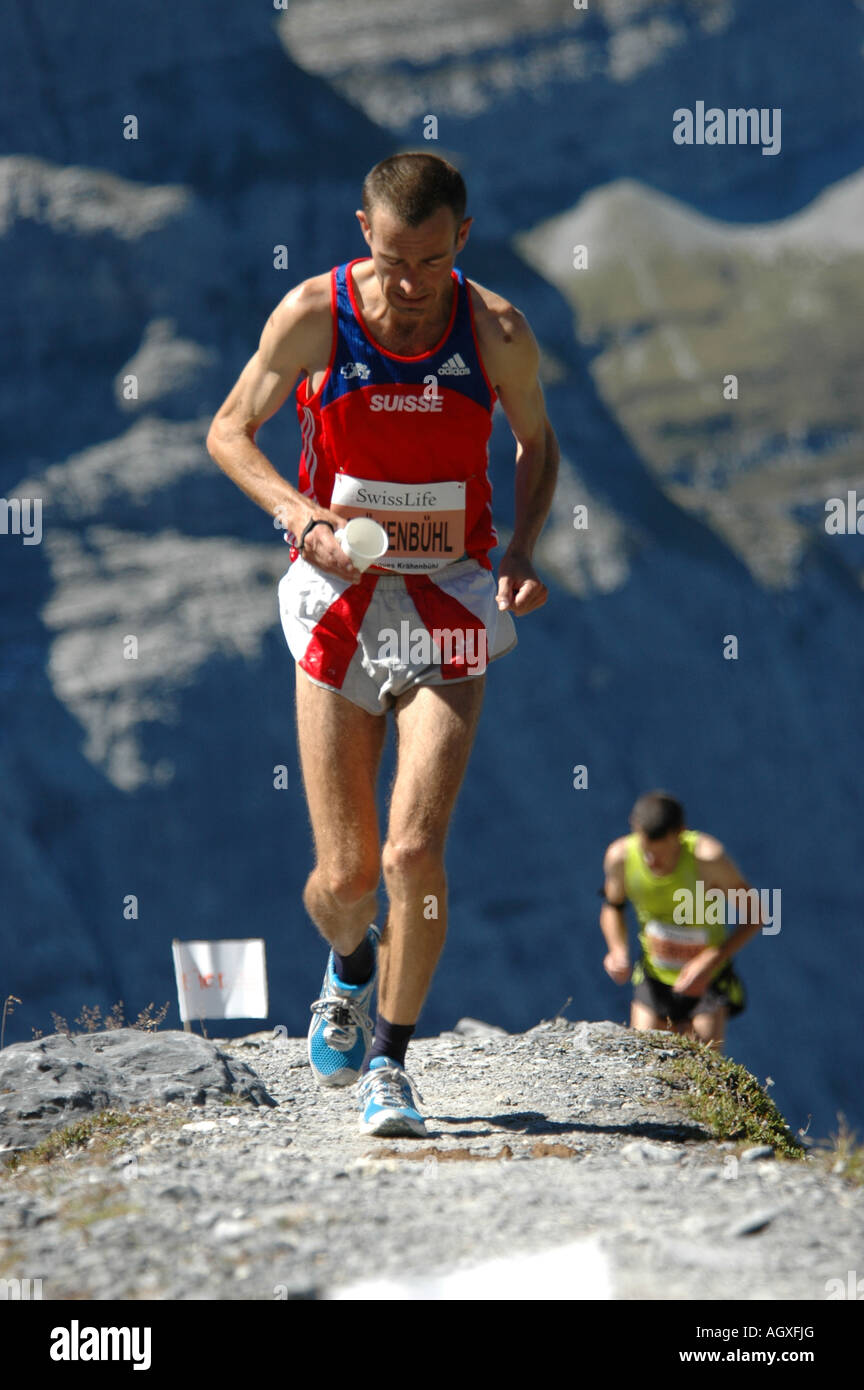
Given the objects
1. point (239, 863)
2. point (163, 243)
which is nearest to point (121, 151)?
point (163, 243)

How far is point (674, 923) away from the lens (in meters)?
9.41

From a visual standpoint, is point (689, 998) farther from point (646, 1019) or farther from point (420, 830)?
point (420, 830)

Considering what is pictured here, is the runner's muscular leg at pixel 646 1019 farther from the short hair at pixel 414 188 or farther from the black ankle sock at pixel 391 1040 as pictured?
the short hair at pixel 414 188

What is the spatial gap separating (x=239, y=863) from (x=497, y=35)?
74.8 meters

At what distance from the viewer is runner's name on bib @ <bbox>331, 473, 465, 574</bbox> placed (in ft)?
Answer: 17.8

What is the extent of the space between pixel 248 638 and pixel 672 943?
148 ft

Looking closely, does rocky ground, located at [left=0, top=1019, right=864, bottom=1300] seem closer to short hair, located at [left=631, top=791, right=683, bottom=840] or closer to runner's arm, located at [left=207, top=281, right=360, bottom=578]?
runner's arm, located at [left=207, top=281, right=360, bottom=578]

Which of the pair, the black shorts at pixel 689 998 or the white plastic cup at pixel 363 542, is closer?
the white plastic cup at pixel 363 542

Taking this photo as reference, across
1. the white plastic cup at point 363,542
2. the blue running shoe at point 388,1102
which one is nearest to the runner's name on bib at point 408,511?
the white plastic cup at point 363,542

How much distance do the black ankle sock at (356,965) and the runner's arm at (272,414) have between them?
150 cm

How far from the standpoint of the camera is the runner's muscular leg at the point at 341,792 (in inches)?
215

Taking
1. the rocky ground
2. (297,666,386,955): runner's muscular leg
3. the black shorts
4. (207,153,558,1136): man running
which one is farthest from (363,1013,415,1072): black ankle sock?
the black shorts

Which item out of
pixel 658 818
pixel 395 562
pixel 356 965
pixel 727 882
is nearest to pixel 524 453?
pixel 395 562

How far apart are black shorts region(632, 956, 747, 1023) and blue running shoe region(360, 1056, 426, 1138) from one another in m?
4.09
